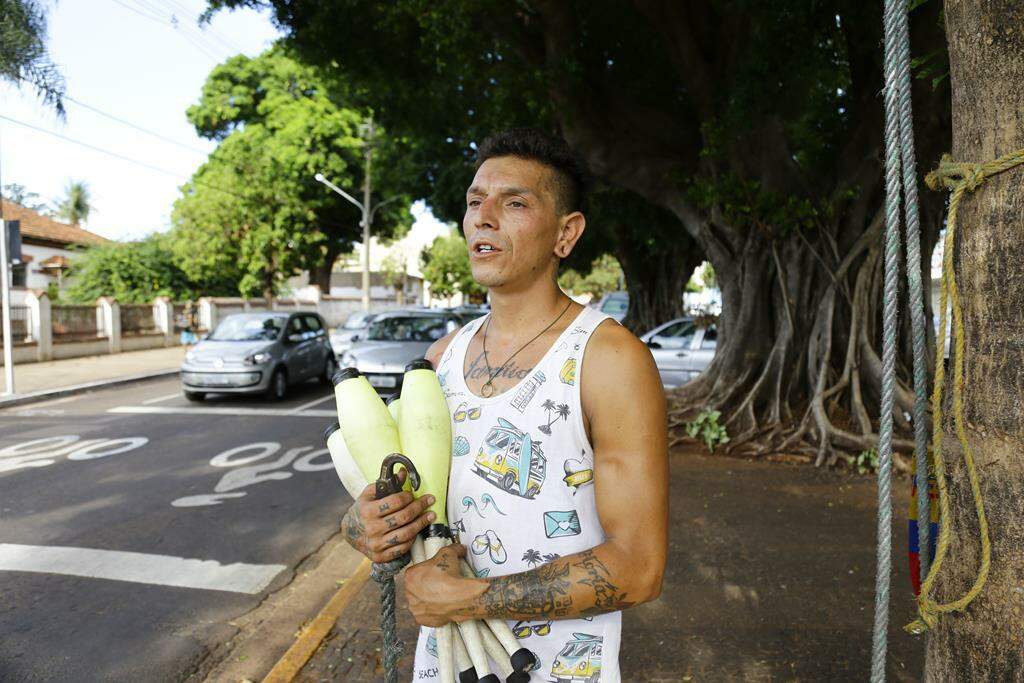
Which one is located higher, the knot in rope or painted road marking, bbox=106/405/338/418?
the knot in rope

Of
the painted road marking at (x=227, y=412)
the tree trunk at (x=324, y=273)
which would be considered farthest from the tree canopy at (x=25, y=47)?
the tree trunk at (x=324, y=273)

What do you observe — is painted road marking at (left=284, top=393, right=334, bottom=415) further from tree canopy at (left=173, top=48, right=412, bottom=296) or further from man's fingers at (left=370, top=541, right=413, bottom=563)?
tree canopy at (left=173, top=48, right=412, bottom=296)

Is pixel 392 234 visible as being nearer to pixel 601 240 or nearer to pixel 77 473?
pixel 601 240

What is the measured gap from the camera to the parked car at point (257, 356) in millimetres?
11000

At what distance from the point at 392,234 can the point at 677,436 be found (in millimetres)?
30520

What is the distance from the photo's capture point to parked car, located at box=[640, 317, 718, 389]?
11.2 m

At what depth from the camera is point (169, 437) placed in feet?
28.1

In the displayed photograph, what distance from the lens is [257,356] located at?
11.2 meters

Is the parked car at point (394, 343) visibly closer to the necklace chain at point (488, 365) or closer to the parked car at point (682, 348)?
the parked car at point (682, 348)

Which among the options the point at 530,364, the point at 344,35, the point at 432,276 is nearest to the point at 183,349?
the point at 344,35

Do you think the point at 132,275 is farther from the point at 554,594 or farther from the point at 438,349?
the point at 554,594

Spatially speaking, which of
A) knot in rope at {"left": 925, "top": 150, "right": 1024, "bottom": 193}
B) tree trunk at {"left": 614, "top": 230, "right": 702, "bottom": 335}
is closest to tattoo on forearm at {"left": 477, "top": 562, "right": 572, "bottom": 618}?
knot in rope at {"left": 925, "top": 150, "right": 1024, "bottom": 193}

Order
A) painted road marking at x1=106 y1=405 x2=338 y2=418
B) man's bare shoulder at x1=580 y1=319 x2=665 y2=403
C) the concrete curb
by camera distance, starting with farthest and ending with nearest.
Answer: the concrete curb, painted road marking at x1=106 y1=405 x2=338 y2=418, man's bare shoulder at x1=580 y1=319 x2=665 y2=403

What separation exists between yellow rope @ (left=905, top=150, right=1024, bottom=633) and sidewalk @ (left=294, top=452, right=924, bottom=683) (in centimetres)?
200
